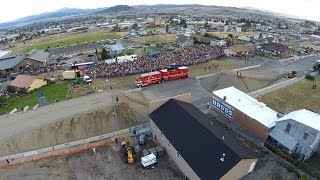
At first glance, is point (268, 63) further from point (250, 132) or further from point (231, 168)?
point (231, 168)

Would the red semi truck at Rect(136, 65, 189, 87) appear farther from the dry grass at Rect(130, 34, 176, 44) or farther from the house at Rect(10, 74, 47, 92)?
the dry grass at Rect(130, 34, 176, 44)

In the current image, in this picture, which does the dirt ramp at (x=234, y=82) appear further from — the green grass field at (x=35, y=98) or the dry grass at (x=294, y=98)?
the green grass field at (x=35, y=98)

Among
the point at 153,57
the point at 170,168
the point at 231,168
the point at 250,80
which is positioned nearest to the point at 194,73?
the point at 250,80

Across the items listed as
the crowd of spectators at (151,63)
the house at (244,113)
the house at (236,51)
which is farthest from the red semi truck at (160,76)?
the house at (236,51)

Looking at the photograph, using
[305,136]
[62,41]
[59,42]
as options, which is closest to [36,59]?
[59,42]

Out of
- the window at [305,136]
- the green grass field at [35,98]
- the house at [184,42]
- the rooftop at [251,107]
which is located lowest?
the house at [184,42]

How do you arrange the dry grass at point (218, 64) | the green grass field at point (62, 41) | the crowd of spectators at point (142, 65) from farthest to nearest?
the green grass field at point (62, 41), the dry grass at point (218, 64), the crowd of spectators at point (142, 65)

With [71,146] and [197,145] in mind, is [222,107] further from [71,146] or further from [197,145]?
[71,146]
